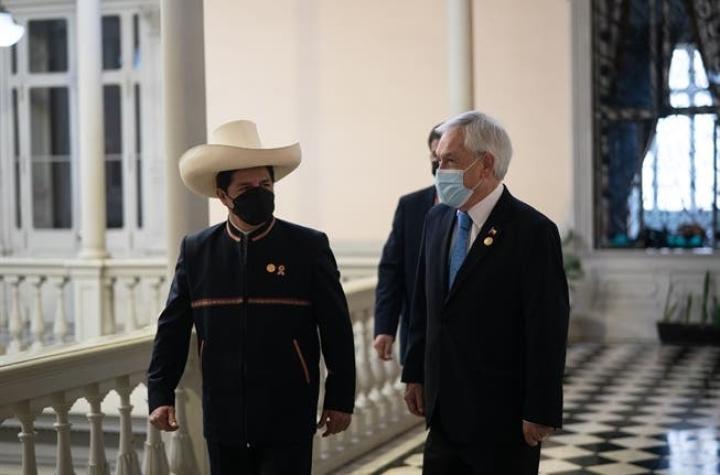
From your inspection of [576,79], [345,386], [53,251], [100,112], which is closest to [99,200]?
[100,112]

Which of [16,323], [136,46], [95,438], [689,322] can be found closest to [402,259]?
[95,438]

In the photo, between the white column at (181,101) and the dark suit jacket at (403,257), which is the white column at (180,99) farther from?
the dark suit jacket at (403,257)

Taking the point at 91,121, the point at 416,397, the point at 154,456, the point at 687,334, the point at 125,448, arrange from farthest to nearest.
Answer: the point at 687,334 < the point at 91,121 < the point at 154,456 < the point at 125,448 < the point at 416,397

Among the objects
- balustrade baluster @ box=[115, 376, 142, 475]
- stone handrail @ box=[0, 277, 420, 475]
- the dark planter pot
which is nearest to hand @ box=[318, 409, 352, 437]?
stone handrail @ box=[0, 277, 420, 475]

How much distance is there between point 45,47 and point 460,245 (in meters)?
10.9

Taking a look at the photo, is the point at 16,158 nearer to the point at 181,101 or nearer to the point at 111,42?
the point at 111,42

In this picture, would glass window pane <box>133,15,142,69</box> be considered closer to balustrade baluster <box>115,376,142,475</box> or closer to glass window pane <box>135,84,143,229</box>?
glass window pane <box>135,84,143,229</box>

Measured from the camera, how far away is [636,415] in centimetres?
804

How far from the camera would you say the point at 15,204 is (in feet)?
44.6

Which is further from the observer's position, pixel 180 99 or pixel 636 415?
pixel 636 415

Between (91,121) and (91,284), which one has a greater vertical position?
(91,121)

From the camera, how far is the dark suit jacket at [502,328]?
335cm

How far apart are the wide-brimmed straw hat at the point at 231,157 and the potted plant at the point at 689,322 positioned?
8396mm

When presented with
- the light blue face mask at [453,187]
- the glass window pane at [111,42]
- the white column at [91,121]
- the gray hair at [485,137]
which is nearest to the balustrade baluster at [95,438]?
the light blue face mask at [453,187]
